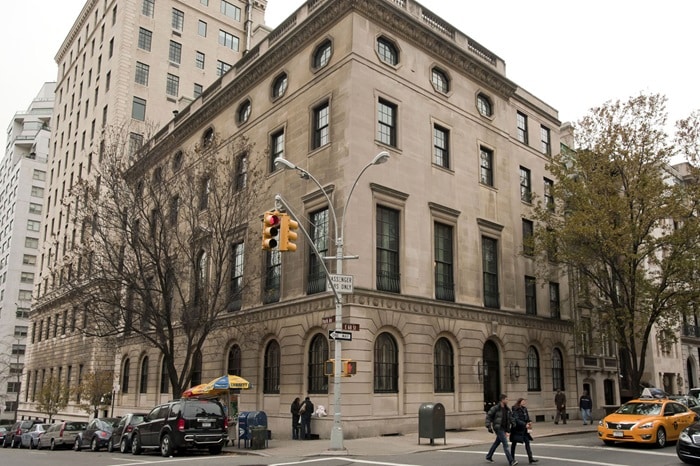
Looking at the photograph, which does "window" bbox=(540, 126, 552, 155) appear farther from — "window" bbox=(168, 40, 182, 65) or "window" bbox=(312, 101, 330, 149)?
"window" bbox=(168, 40, 182, 65)

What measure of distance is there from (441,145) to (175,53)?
38.8 m

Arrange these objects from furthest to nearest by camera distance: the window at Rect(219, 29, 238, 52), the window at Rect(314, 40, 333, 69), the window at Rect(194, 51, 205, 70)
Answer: the window at Rect(219, 29, 238, 52), the window at Rect(194, 51, 205, 70), the window at Rect(314, 40, 333, 69)

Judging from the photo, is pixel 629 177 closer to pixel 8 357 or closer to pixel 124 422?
pixel 124 422

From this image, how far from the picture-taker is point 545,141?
127 ft

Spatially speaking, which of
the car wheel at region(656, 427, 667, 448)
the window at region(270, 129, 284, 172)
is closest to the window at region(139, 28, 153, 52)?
the window at region(270, 129, 284, 172)

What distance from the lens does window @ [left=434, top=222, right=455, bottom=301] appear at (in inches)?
1123

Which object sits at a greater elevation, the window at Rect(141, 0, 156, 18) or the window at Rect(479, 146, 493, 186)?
the window at Rect(141, 0, 156, 18)

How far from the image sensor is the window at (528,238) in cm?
3222

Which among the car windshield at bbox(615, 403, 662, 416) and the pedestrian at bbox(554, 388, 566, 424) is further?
the pedestrian at bbox(554, 388, 566, 424)

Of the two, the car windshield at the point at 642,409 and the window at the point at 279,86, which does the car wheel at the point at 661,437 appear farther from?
the window at the point at 279,86

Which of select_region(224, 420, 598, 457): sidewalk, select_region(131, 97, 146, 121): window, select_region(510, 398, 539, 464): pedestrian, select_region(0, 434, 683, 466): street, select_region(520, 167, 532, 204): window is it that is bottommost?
select_region(224, 420, 598, 457): sidewalk

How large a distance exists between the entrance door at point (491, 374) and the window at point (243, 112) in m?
18.0

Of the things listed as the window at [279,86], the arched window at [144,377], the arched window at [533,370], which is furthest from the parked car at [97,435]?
the arched window at [533,370]

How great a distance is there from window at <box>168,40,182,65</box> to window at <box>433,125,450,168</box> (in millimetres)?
37610
